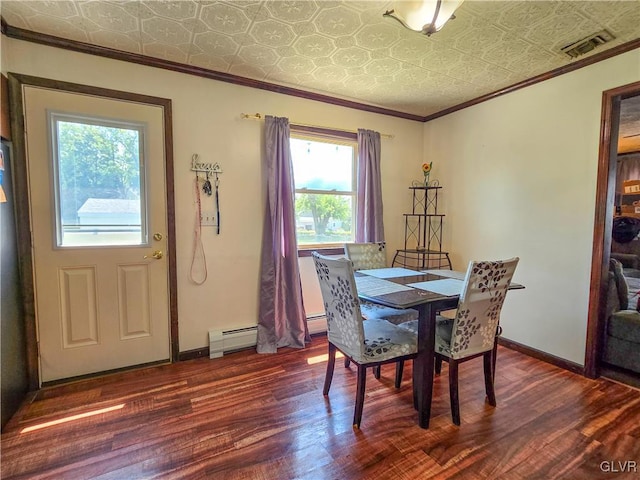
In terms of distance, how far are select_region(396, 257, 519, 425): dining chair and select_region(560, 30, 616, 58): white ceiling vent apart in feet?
5.32

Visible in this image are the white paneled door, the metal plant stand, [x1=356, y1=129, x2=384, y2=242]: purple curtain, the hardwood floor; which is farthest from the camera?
the metal plant stand

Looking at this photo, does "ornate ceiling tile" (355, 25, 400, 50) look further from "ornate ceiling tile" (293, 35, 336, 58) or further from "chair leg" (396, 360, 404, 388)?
"chair leg" (396, 360, 404, 388)

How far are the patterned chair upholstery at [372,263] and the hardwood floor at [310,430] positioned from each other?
Result: 468 millimetres

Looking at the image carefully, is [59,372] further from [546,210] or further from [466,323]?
[546,210]

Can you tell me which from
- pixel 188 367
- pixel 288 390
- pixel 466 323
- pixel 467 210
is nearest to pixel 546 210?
pixel 467 210

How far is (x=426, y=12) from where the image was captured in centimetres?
144

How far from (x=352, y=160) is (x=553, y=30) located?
189 cm

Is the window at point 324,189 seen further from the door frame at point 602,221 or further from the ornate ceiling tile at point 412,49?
the door frame at point 602,221

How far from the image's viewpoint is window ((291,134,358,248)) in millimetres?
3176

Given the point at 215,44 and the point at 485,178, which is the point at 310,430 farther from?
the point at 485,178

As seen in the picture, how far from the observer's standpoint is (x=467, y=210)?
3.39 metres

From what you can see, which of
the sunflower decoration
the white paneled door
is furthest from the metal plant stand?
the white paneled door

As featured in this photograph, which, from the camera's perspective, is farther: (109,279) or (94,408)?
(109,279)

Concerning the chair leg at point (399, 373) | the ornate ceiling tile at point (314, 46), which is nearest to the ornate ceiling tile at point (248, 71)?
the ornate ceiling tile at point (314, 46)
